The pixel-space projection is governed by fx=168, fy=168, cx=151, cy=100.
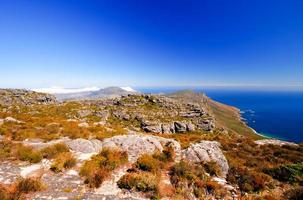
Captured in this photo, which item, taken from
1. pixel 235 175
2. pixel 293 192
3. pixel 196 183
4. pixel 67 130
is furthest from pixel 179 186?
pixel 67 130

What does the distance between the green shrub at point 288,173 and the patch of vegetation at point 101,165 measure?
11163 mm

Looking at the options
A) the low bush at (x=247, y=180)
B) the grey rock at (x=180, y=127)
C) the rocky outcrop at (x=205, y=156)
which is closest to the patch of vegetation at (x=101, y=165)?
the rocky outcrop at (x=205, y=156)

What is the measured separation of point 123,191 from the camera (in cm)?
897

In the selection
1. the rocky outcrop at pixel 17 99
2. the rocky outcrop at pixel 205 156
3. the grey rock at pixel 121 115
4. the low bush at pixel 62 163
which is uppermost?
the low bush at pixel 62 163

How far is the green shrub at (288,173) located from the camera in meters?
11.9

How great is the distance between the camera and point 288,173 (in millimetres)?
12320

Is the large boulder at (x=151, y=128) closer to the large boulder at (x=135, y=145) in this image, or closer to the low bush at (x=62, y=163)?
the large boulder at (x=135, y=145)

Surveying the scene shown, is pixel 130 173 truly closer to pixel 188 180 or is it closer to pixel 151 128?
pixel 188 180

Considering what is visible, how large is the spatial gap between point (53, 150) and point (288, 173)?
1739 centimetres

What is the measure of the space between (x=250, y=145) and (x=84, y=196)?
21786mm

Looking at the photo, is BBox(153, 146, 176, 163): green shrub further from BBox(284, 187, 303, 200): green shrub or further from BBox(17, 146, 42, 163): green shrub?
BBox(17, 146, 42, 163): green shrub

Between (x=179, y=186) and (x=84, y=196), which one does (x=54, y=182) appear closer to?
(x=84, y=196)

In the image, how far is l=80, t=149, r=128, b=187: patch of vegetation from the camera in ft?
30.7

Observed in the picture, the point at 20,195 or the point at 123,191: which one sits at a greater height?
the point at 20,195
